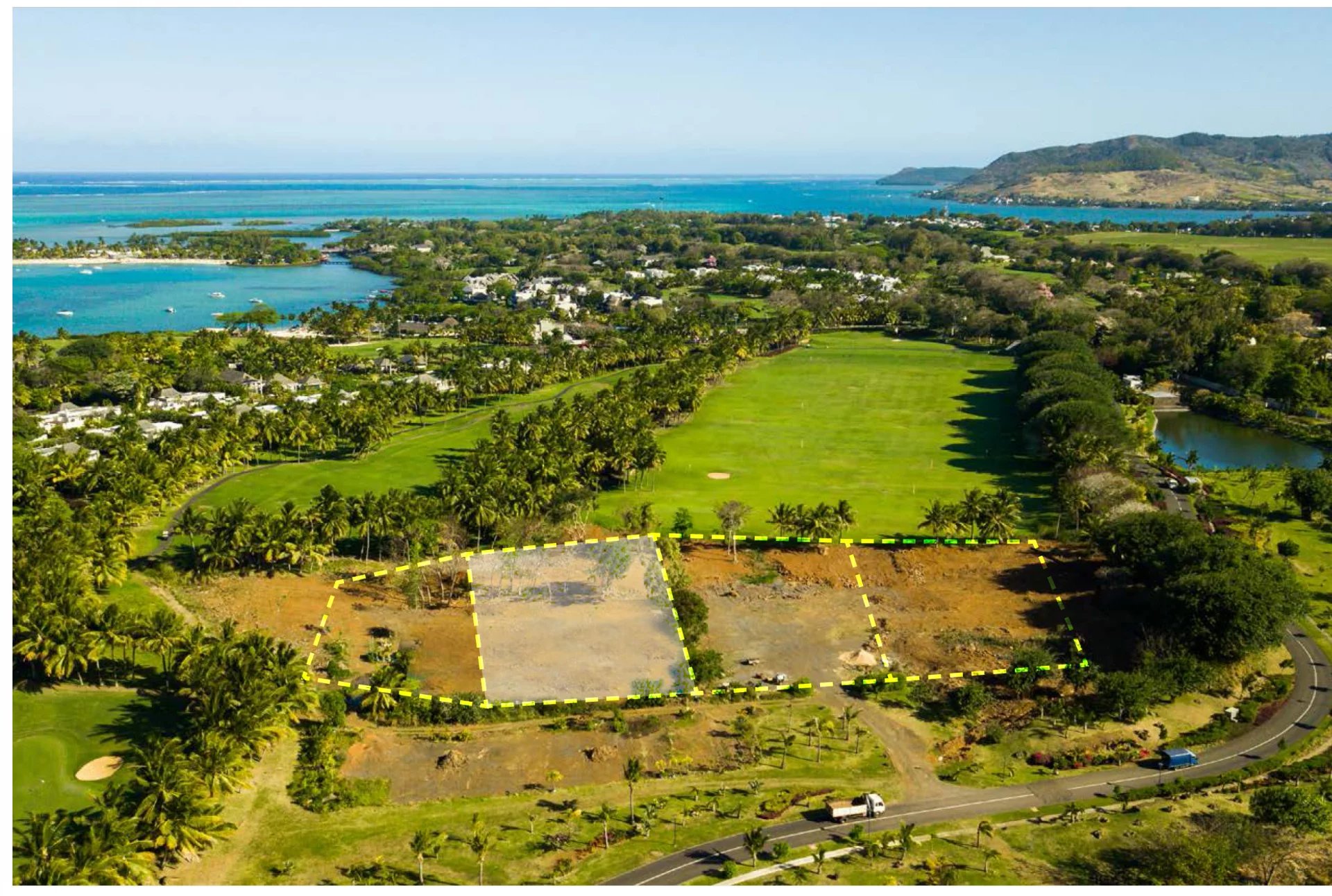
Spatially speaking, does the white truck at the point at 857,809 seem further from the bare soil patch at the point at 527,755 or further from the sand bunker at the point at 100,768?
the sand bunker at the point at 100,768

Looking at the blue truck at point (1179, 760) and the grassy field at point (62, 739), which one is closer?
the grassy field at point (62, 739)

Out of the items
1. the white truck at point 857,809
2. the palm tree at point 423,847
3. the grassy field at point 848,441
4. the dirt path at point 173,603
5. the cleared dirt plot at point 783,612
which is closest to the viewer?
the palm tree at point 423,847

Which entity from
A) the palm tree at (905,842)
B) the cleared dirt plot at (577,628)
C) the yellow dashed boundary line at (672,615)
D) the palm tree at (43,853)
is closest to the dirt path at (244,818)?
the palm tree at (43,853)

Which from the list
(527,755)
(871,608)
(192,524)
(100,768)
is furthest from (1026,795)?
(192,524)

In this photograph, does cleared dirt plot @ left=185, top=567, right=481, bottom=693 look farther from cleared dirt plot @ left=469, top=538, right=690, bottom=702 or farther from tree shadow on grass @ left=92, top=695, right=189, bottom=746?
tree shadow on grass @ left=92, top=695, right=189, bottom=746

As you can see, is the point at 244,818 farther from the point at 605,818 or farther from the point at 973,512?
the point at 973,512

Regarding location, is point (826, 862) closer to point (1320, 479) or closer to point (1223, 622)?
point (1223, 622)

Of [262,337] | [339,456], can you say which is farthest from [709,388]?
[262,337]
